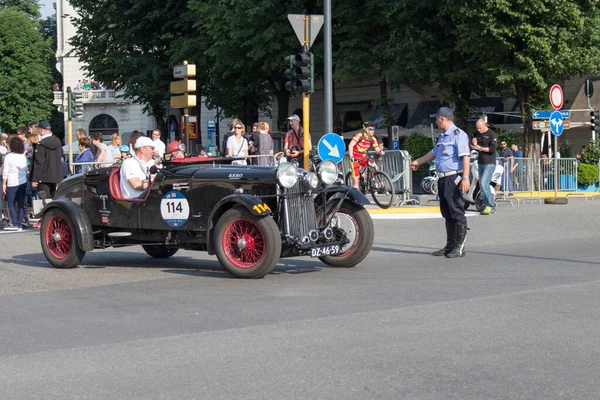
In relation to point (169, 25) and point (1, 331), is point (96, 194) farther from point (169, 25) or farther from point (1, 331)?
point (169, 25)

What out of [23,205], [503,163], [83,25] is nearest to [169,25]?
[83,25]

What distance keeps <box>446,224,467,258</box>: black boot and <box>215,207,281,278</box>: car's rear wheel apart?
305 cm

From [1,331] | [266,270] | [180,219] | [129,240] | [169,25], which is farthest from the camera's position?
[169,25]

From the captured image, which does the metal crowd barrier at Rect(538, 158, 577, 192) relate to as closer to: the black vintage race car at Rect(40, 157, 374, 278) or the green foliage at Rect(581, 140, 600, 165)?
the green foliage at Rect(581, 140, 600, 165)

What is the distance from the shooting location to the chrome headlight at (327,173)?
1084cm

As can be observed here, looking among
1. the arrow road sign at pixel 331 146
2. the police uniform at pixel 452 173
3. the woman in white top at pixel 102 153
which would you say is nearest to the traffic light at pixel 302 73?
the arrow road sign at pixel 331 146

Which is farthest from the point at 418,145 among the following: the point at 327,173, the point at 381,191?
the point at 327,173

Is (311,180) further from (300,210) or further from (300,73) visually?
(300,73)

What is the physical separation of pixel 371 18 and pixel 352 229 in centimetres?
2582

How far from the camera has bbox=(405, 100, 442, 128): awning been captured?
45987 mm

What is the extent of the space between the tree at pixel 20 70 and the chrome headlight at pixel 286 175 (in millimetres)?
71054

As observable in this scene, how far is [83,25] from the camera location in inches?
1816

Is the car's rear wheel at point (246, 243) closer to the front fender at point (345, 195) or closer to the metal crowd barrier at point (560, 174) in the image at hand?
the front fender at point (345, 195)

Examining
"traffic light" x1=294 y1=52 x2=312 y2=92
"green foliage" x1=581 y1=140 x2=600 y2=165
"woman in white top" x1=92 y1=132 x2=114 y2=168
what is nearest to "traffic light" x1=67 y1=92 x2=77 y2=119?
"woman in white top" x1=92 y1=132 x2=114 y2=168
